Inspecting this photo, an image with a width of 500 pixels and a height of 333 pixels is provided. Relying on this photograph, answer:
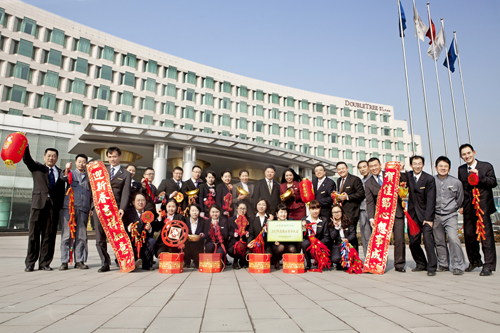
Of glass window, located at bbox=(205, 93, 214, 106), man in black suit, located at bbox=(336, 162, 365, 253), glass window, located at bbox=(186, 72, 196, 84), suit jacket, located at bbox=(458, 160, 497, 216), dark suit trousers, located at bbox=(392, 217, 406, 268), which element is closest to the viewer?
suit jacket, located at bbox=(458, 160, 497, 216)

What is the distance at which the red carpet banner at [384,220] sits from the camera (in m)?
5.55

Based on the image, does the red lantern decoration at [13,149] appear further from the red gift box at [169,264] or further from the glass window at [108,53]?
the glass window at [108,53]

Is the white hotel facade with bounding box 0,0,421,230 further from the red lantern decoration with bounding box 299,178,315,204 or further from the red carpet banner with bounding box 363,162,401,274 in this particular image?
the red carpet banner with bounding box 363,162,401,274

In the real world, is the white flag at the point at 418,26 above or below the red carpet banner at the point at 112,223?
above

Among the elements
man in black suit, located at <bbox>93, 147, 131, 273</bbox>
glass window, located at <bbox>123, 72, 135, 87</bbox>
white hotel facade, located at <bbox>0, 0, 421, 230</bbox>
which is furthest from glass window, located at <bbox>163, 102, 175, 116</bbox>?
man in black suit, located at <bbox>93, 147, 131, 273</bbox>

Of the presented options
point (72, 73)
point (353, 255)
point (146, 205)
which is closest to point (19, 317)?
point (146, 205)

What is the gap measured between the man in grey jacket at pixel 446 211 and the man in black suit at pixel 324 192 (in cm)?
189

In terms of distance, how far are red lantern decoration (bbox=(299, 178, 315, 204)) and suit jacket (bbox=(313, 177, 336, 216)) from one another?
11.7 inches

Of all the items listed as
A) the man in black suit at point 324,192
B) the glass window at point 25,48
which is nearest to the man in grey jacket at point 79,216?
the man in black suit at point 324,192

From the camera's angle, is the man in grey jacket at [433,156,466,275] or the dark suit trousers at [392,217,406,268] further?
the dark suit trousers at [392,217,406,268]

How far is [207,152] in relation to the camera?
76.8 feet

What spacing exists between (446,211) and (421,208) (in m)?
0.38

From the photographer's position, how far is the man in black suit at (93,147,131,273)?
17.9ft

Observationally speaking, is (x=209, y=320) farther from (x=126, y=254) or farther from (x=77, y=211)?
(x=77, y=211)
